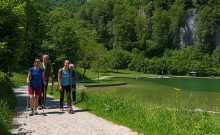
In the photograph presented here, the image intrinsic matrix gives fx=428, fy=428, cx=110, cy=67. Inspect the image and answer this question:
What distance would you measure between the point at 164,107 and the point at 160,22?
186 m

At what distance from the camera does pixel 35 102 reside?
1725 cm

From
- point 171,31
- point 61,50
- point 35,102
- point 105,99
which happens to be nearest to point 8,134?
point 35,102

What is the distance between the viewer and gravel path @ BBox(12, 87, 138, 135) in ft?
43.3

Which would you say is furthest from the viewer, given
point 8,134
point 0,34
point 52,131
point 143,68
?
point 143,68

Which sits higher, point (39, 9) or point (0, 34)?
point (39, 9)

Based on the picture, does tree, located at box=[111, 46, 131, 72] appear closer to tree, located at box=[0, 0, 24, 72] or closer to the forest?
the forest

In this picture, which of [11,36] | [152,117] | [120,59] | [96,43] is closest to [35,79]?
[11,36]

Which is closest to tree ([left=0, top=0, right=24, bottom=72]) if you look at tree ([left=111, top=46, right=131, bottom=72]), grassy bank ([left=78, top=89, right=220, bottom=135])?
grassy bank ([left=78, top=89, right=220, bottom=135])

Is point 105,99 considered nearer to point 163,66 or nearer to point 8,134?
point 8,134

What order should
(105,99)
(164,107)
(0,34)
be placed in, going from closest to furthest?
(164,107), (105,99), (0,34)

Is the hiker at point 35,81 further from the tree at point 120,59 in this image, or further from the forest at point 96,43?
the tree at point 120,59

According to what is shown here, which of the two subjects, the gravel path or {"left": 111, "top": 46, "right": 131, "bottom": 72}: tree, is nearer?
the gravel path

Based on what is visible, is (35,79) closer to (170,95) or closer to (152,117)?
(152,117)

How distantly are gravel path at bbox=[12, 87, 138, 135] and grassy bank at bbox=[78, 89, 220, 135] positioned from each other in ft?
1.82
